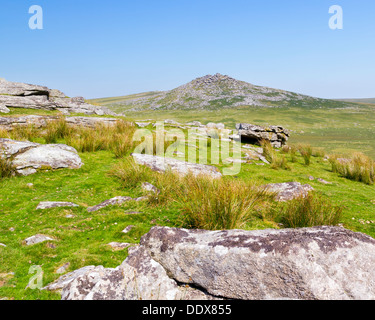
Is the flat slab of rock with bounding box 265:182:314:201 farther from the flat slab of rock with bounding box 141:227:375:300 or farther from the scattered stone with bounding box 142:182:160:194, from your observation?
the flat slab of rock with bounding box 141:227:375:300

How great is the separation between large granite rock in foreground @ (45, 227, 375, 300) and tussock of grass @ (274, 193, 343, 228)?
1.63m

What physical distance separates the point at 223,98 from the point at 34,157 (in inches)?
4924

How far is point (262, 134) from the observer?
755 inches

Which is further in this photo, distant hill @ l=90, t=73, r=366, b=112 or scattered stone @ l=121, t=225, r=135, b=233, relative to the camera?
distant hill @ l=90, t=73, r=366, b=112

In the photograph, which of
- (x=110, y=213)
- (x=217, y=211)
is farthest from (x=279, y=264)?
(x=110, y=213)

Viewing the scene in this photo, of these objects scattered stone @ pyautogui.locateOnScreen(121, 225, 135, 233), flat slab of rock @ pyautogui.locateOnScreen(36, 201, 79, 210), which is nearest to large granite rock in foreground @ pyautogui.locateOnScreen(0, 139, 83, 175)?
flat slab of rock @ pyautogui.locateOnScreen(36, 201, 79, 210)

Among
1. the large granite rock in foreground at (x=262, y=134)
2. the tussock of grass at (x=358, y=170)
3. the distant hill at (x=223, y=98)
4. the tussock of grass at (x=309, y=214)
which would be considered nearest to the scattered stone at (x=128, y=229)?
the tussock of grass at (x=309, y=214)

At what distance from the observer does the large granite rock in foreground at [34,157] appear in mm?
7741

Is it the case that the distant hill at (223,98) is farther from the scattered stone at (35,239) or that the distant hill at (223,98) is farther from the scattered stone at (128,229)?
the scattered stone at (35,239)

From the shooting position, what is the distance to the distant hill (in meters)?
116

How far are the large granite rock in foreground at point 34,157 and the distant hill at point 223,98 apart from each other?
103m

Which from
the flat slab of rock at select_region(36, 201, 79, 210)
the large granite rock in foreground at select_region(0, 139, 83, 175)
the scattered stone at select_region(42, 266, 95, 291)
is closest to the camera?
the scattered stone at select_region(42, 266, 95, 291)
